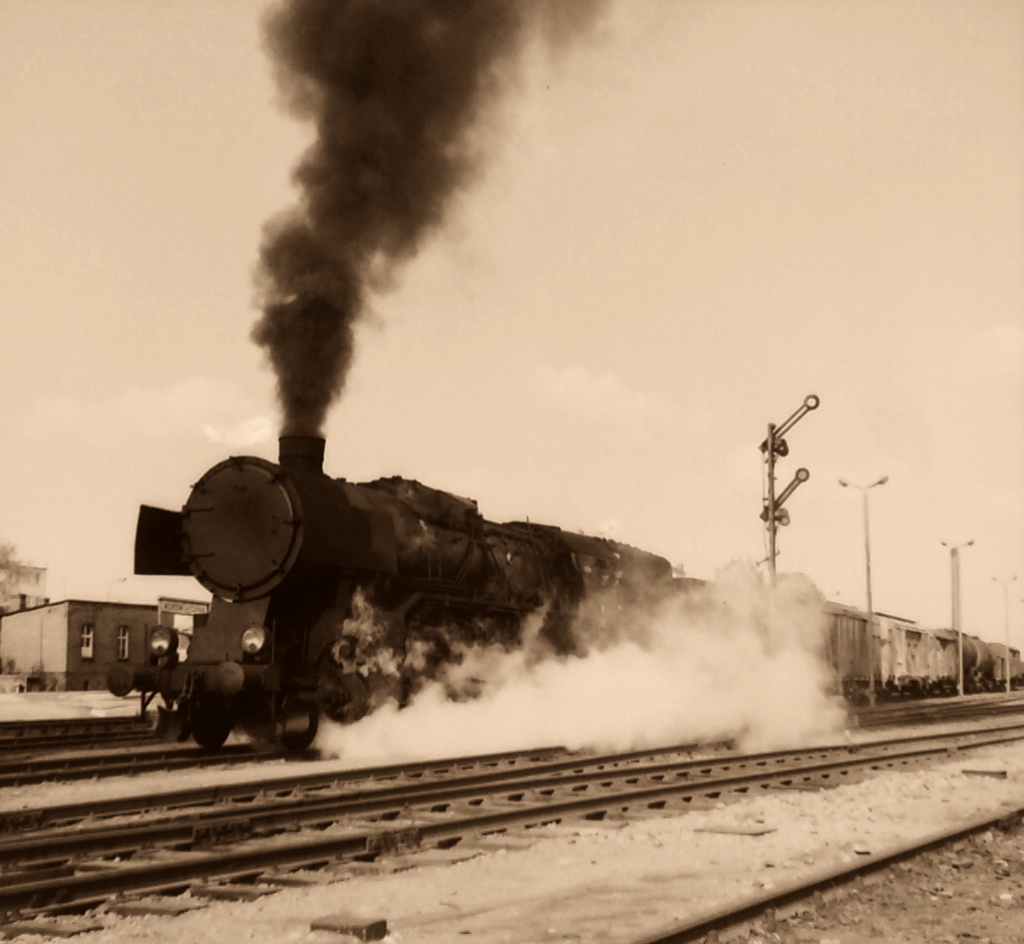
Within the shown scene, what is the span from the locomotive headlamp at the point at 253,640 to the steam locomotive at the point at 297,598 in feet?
0.05

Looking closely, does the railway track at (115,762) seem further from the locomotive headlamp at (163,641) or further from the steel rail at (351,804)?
the steel rail at (351,804)

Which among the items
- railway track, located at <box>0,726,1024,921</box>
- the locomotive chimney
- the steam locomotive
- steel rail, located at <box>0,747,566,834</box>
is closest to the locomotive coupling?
the steam locomotive

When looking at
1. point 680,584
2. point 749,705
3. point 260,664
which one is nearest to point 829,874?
point 260,664

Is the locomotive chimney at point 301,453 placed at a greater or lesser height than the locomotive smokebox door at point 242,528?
greater

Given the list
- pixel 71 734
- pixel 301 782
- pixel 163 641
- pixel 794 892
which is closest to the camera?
pixel 794 892

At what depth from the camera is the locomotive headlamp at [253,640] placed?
12688 millimetres

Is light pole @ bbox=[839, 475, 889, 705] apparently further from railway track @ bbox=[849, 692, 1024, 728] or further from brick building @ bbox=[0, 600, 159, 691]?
brick building @ bbox=[0, 600, 159, 691]

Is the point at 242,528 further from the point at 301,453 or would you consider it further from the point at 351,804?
the point at 351,804

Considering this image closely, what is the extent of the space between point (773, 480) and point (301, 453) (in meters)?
9.68

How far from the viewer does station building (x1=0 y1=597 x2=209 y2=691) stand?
131ft

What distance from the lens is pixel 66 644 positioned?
39625 mm

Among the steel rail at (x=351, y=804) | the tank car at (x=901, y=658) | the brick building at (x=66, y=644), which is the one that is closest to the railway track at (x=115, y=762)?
the steel rail at (x=351, y=804)

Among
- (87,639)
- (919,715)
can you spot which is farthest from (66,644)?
(919,715)

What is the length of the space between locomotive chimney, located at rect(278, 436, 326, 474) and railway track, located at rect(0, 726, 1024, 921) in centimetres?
397
